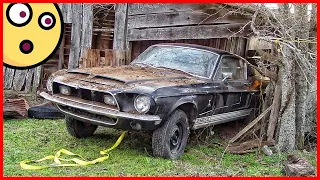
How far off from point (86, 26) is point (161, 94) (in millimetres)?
7885

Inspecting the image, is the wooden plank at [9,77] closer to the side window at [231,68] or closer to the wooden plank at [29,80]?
the wooden plank at [29,80]

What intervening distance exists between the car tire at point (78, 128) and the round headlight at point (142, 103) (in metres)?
1.74

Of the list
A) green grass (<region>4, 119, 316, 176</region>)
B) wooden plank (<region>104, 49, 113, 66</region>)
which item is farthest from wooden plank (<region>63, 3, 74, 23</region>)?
green grass (<region>4, 119, 316, 176</region>)

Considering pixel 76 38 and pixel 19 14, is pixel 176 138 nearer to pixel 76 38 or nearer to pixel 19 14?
pixel 19 14

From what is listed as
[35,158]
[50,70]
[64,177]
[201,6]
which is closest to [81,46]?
[50,70]

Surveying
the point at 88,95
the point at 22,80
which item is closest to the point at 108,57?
the point at 22,80

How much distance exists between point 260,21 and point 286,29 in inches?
51.9

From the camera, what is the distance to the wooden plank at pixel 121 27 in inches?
463

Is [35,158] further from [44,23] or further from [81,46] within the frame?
[81,46]

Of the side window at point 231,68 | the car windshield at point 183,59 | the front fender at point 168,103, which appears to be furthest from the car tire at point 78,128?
the side window at point 231,68

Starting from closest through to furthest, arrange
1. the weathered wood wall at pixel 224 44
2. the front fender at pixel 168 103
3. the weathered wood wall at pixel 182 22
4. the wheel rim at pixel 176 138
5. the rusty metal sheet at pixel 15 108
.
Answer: the front fender at pixel 168 103 < the wheel rim at pixel 176 138 < the rusty metal sheet at pixel 15 108 < the weathered wood wall at pixel 182 22 < the weathered wood wall at pixel 224 44

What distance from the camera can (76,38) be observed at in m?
12.3

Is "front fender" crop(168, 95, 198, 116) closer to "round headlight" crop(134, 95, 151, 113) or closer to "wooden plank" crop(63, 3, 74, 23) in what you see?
"round headlight" crop(134, 95, 151, 113)

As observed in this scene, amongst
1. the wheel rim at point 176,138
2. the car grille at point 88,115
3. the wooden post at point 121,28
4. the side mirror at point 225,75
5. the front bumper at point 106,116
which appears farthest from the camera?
the wooden post at point 121,28
